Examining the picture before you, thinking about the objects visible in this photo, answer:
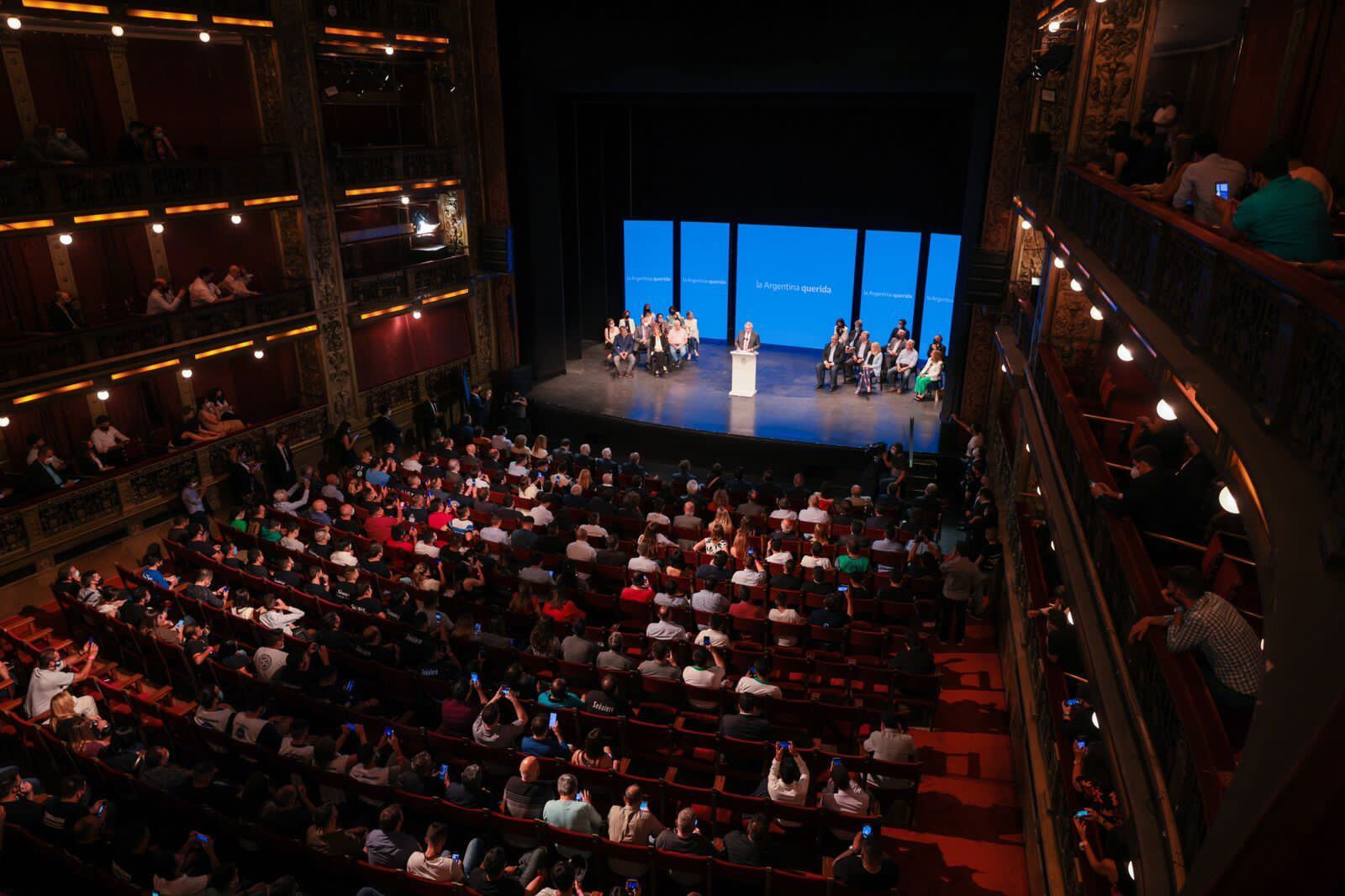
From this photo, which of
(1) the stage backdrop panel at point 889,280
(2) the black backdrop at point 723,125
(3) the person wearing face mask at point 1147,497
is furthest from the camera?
(1) the stage backdrop panel at point 889,280

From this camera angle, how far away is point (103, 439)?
12.5m

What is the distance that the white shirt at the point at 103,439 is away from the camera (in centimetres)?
1246

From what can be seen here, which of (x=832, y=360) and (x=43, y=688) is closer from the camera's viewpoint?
(x=43, y=688)

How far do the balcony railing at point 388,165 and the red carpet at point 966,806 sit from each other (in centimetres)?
1332

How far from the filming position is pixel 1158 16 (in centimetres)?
889

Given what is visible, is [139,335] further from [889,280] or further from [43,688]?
[889,280]

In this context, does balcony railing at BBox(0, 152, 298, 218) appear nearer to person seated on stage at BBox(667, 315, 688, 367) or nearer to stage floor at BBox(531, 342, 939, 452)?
stage floor at BBox(531, 342, 939, 452)

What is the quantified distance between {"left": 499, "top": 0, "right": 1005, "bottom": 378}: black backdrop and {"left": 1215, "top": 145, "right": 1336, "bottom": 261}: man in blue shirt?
36.0 ft

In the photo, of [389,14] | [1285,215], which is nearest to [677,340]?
[389,14]

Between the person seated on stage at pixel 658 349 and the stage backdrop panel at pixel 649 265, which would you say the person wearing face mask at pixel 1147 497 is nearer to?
the person seated on stage at pixel 658 349

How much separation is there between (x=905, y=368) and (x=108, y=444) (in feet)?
48.0

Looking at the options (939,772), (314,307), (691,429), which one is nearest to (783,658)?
(939,772)

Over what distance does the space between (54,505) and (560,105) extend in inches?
508

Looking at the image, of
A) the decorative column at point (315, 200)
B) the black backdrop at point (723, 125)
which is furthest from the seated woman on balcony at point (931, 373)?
the decorative column at point (315, 200)
